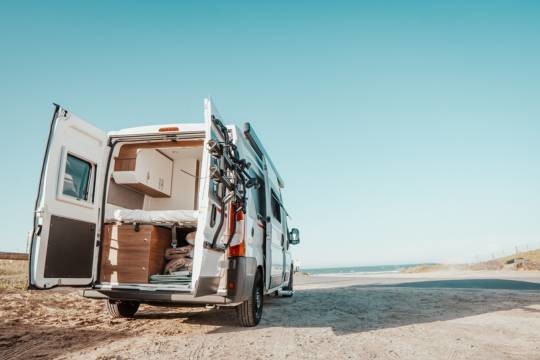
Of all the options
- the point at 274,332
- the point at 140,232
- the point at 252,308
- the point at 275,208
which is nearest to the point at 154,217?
the point at 140,232

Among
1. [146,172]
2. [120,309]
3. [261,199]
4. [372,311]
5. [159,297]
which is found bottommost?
[372,311]

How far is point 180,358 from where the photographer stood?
4.04 meters

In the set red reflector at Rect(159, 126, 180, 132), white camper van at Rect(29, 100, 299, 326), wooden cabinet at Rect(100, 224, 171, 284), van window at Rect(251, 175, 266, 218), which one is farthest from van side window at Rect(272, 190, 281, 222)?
red reflector at Rect(159, 126, 180, 132)

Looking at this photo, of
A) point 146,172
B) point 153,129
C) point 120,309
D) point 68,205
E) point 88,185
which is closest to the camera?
point 68,205

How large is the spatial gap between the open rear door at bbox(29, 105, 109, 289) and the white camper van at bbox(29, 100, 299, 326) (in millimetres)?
13

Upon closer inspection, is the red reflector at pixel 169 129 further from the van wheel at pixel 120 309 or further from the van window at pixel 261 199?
the van wheel at pixel 120 309

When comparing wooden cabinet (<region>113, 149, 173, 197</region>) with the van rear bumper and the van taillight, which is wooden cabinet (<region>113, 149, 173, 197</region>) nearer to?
the van rear bumper

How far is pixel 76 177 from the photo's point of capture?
207 inches

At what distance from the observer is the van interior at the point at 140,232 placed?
5730 mm

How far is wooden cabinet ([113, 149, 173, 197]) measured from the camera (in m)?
6.79

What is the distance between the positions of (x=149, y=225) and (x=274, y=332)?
236 centimetres

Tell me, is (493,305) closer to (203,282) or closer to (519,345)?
(519,345)

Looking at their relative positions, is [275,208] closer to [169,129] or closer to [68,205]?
[169,129]

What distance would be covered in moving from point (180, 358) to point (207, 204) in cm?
166
